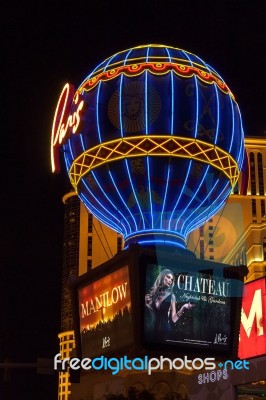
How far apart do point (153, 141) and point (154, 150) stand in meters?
0.30

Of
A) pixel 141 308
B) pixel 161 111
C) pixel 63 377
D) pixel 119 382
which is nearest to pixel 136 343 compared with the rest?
pixel 141 308

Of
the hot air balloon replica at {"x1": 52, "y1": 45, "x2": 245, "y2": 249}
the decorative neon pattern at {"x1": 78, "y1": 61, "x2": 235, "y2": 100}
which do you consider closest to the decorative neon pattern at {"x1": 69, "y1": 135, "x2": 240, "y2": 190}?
the hot air balloon replica at {"x1": 52, "y1": 45, "x2": 245, "y2": 249}

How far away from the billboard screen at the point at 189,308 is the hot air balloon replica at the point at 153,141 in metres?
1.36

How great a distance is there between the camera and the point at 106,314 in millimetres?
25750

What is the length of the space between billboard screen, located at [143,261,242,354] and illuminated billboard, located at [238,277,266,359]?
0.38 m

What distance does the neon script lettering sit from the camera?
26686 millimetres

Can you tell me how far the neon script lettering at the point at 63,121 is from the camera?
2669cm

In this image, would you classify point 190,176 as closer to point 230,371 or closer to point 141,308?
point 141,308

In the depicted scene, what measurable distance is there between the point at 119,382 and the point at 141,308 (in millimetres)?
18821

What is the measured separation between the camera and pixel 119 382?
137ft

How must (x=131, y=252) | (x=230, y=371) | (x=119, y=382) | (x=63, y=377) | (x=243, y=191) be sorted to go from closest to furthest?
1. (x=230, y=371)
2. (x=131, y=252)
3. (x=243, y=191)
4. (x=119, y=382)
5. (x=63, y=377)

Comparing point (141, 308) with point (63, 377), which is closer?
point (141, 308)
